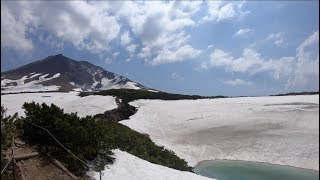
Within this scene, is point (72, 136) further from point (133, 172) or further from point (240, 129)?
point (240, 129)

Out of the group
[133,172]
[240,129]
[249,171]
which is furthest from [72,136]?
[240,129]

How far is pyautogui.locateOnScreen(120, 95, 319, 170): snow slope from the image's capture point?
Answer: 36500 millimetres

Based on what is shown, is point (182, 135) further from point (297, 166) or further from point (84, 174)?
point (84, 174)

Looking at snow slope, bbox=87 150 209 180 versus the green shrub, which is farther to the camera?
snow slope, bbox=87 150 209 180

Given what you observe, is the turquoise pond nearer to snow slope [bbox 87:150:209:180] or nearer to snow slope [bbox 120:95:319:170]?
snow slope [bbox 120:95:319:170]

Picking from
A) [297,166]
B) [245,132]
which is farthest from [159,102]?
[297,166]

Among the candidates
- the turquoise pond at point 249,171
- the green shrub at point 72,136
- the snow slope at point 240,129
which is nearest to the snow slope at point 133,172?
the green shrub at point 72,136

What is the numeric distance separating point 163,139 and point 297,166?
15.8m

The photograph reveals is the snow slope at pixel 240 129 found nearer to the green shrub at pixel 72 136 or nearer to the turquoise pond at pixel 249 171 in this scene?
the turquoise pond at pixel 249 171

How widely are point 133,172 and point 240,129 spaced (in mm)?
27053

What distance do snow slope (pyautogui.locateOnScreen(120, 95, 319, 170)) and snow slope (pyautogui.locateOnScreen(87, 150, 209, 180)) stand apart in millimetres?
15108

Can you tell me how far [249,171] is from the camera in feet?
103

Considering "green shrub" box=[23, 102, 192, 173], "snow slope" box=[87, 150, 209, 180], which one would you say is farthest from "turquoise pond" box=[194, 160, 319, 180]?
"green shrub" box=[23, 102, 192, 173]

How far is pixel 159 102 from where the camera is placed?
6406 cm
